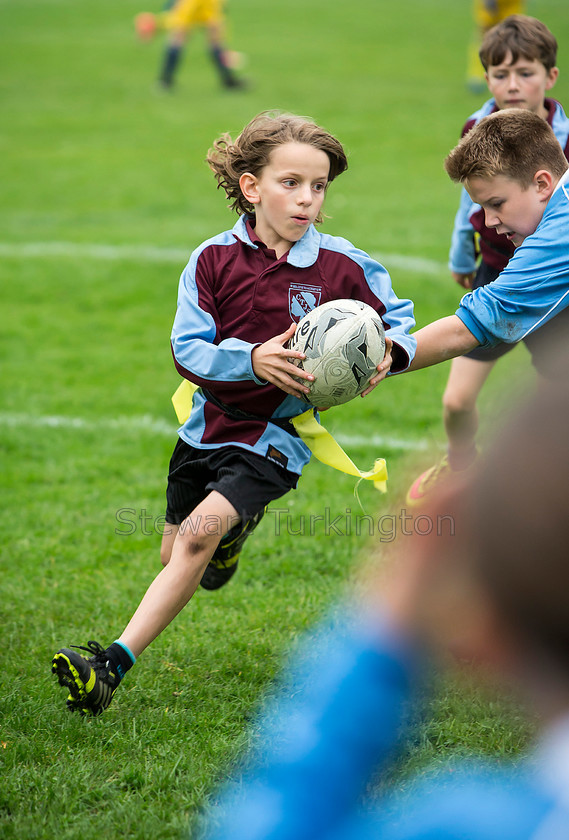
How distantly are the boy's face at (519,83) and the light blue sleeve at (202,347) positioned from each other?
1964mm

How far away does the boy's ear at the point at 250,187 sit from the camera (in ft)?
12.0

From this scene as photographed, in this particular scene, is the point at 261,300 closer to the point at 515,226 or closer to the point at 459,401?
the point at 515,226

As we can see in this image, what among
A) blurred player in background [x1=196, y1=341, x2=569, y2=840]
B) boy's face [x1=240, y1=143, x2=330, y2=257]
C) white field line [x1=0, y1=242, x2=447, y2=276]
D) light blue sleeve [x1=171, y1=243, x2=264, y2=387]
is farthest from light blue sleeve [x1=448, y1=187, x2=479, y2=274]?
white field line [x1=0, y1=242, x2=447, y2=276]

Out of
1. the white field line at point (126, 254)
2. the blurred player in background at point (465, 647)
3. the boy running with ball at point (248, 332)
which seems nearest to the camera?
the blurred player in background at point (465, 647)

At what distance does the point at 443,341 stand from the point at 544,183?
2.18ft

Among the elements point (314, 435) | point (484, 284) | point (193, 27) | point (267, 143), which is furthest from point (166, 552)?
point (193, 27)

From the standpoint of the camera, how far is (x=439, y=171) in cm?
1395

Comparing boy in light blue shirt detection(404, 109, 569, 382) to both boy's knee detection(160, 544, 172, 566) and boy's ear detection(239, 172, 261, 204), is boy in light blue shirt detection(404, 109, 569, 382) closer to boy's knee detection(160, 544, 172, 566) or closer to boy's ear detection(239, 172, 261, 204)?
boy's ear detection(239, 172, 261, 204)

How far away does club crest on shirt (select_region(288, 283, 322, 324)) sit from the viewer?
359 centimetres

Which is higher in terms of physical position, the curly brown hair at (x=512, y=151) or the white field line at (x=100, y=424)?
the curly brown hair at (x=512, y=151)

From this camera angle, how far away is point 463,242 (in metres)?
4.86

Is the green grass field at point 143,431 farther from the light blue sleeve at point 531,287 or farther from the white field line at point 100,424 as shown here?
the light blue sleeve at point 531,287

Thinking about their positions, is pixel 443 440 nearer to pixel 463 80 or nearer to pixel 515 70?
pixel 515 70

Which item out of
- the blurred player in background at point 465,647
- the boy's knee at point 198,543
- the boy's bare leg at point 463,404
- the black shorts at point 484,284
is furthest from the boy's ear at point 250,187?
the blurred player in background at point 465,647
